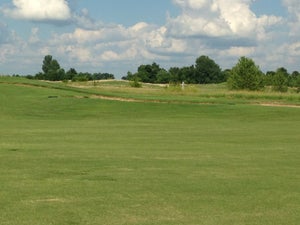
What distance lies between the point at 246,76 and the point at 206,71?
82798 mm

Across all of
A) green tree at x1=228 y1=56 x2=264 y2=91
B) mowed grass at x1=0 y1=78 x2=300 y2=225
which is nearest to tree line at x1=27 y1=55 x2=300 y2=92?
green tree at x1=228 y1=56 x2=264 y2=91

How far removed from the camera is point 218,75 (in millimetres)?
171375

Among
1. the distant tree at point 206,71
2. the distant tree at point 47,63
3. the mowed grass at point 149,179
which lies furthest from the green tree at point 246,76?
the distant tree at point 47,63

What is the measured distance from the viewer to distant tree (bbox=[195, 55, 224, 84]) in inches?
6540

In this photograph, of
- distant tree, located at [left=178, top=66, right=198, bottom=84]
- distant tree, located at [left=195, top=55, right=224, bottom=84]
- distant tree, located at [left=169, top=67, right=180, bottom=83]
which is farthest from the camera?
distant tree, located at [left=195, top=55, right=224, bottom=84]

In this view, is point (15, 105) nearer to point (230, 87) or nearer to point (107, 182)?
point (107, 182)

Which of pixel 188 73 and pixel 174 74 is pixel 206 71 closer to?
pixel 188 73

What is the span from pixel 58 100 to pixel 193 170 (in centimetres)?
3324

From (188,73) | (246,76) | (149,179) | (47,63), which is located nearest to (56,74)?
(47,63)

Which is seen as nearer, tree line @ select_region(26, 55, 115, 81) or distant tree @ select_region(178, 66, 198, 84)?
tree line @ select_region(26, 55, 115, 81)

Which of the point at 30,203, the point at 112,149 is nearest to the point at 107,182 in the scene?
the point at 30,203

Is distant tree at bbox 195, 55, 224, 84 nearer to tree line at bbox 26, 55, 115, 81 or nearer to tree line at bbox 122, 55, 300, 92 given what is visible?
tree line at bbox 122, 55, 300, 92

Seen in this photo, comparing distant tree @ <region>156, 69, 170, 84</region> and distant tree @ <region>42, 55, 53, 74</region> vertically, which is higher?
distant tree @ <region>42, 55, 53, 74</region>

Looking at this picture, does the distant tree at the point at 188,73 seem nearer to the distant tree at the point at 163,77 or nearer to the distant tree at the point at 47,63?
the distant tree at the point at 163,77
